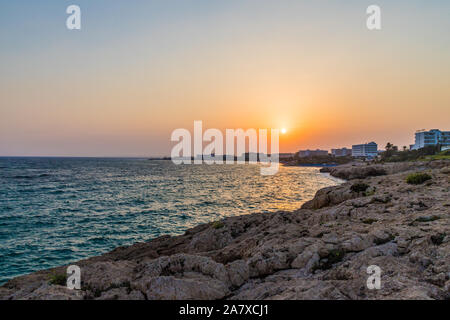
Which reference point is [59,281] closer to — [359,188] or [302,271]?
[302,271]

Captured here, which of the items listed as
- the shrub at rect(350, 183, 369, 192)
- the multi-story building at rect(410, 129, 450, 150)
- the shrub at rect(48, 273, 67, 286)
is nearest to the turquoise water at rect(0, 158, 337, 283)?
the shrub at rect(48, 273, 67, 286)

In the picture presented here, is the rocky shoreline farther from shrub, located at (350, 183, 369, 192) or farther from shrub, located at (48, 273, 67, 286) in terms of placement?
shrub, located at (350, 183, 369, 192)

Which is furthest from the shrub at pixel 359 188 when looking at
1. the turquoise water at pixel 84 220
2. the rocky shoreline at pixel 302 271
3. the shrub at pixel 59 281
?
the shrub at pixel 59 281

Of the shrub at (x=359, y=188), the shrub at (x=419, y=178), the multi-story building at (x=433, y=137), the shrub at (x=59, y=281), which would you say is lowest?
the shrub at (x=59, y=281)

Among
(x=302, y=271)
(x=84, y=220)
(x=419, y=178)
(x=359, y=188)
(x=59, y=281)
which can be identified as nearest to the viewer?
(x=59, y=281)

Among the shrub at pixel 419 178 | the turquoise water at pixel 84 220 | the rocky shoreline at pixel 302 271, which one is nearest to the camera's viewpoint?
the rocky shoreline at pixel 302 271

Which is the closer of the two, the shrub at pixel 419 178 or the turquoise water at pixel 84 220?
the turquoise water at pixel 84 220

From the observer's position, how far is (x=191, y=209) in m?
36.3

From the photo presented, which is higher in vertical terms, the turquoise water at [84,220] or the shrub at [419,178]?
the shrub at [419,178]

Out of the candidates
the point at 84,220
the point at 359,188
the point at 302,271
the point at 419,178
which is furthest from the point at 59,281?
the point at 84,220

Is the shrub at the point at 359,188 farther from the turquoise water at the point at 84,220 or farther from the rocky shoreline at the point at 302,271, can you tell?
the turquoise water at the point at 84,220

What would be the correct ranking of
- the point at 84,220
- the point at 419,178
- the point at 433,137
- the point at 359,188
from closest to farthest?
the point at 419,178 → the point at 359,188 → the point at 84,220 → the point at 433,137
